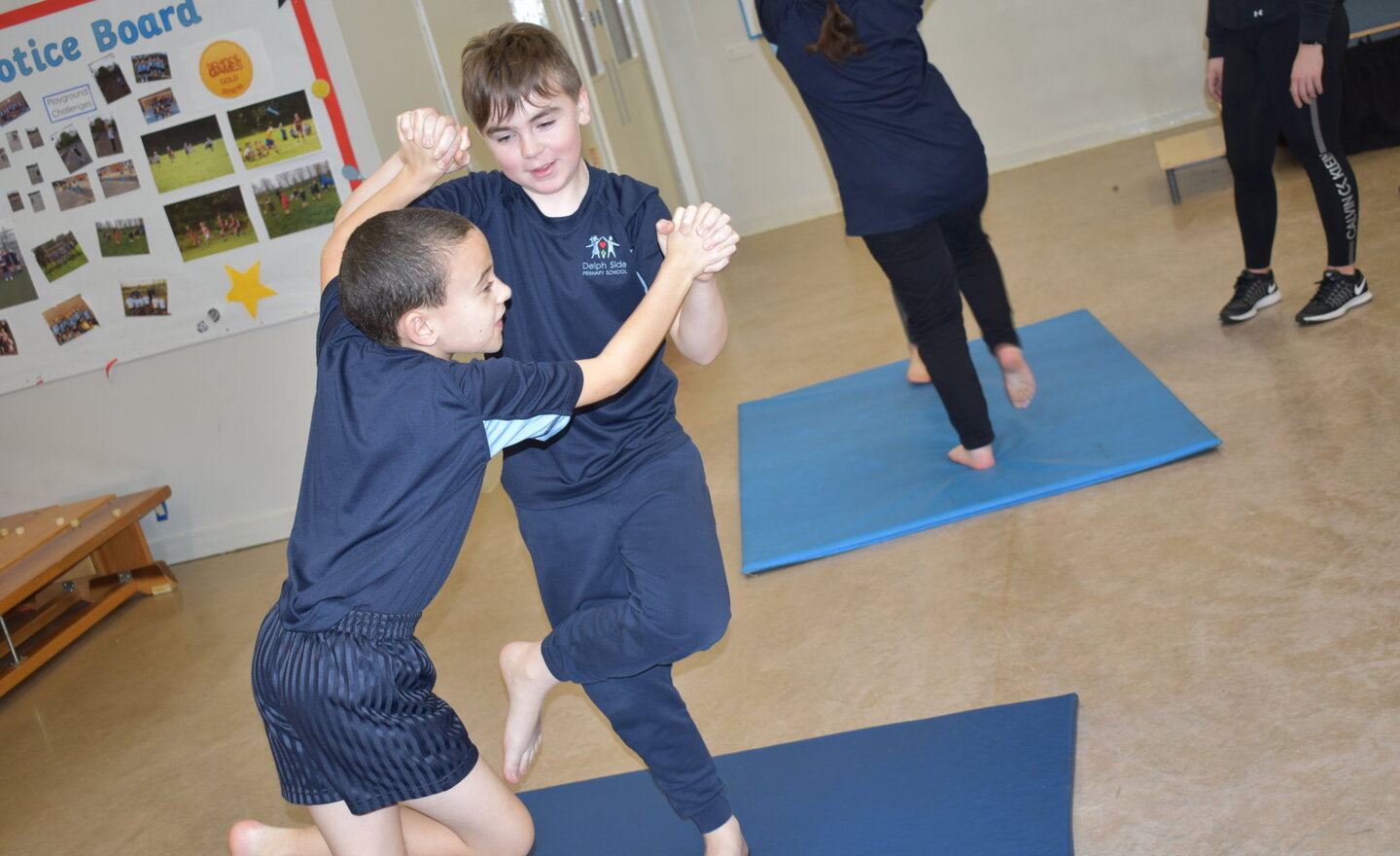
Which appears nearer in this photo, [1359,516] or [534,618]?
[1359,516]

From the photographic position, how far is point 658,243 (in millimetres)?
1854

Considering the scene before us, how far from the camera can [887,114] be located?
2846mm

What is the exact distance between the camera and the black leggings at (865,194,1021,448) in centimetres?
294

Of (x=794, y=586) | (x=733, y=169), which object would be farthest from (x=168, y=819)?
(x=733, y=169)

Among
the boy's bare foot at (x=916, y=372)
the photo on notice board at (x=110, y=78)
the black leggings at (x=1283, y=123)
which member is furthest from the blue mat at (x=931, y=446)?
the photo on notice board at (x=110, y=78)

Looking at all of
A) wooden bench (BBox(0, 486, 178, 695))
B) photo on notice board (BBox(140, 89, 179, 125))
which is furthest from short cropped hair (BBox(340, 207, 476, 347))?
photo on notice board (BBox(140, 89, 179, 125))

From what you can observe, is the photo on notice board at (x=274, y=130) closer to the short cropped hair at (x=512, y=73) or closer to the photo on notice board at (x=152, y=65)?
the photo on notice board at (x=152, y=65)

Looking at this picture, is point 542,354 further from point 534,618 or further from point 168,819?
point 168,819

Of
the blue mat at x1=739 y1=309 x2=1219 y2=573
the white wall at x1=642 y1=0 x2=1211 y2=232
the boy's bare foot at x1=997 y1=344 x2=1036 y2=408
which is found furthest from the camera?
the white wall at x1=642 y1=0 x2=1211 y2=232

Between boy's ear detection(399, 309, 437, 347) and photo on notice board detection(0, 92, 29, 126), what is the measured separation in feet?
10.8

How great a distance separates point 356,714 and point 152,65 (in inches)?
125

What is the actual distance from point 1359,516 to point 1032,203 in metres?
3.74

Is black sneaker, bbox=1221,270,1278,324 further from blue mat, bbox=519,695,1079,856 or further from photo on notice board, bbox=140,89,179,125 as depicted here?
photo on notice board, bbox=140,89,179,125

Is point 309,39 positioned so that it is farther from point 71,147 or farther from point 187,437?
point 187,437
